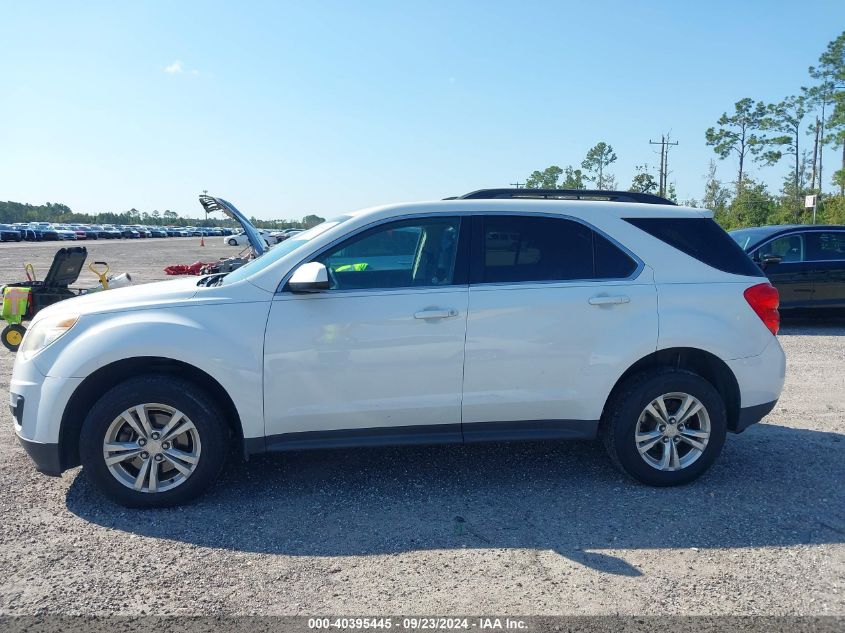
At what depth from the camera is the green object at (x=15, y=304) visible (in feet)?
29.7

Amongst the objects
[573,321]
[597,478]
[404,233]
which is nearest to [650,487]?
[597,478]

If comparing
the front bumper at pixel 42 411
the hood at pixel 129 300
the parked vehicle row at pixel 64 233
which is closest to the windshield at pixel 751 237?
the hood at pixel 129 300

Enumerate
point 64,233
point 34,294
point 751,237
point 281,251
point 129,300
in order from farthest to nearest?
point 64,233 → point 751,237 → point 34,294 → point 281,251 → point 129,300

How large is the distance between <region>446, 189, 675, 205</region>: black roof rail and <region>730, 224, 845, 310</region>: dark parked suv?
6471mm

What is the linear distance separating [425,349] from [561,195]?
157 cm

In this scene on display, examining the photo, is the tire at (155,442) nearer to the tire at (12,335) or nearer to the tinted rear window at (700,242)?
the tinted rear window at (700,242)

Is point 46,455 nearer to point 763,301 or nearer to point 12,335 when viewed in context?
point 763,301

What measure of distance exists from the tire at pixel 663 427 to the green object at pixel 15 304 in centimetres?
825

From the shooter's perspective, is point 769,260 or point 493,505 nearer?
point 493,505

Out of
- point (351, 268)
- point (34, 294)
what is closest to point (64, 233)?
point (34, 294)

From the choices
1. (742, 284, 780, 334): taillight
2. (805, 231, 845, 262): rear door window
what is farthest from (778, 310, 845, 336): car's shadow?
(742, 284, 780, 334): taillight

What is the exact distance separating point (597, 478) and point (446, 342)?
1484 mm

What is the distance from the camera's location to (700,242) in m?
4.41

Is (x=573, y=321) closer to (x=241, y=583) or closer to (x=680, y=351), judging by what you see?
(x=680, y=351)
